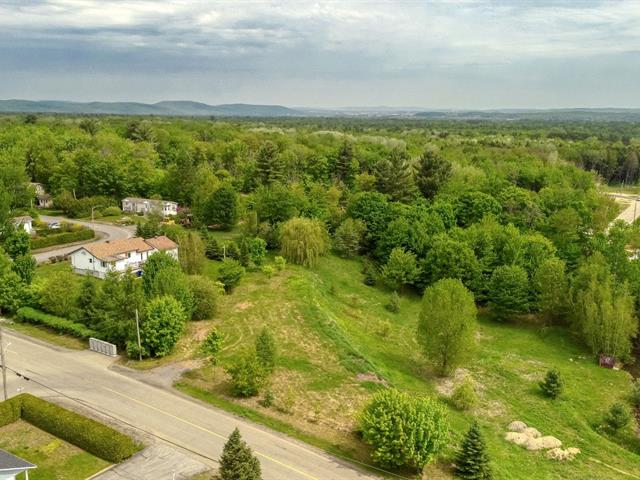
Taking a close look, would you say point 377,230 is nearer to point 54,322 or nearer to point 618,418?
point 618,418

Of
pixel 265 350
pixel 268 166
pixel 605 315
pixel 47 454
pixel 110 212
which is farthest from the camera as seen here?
pixel 268 166

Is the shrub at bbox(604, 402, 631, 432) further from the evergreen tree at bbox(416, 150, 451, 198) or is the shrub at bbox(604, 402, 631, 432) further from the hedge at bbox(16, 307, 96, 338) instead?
the evergreen tree at bbox(416, 150, 451, 198)

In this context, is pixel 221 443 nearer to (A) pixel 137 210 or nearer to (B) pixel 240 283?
(B) pixel 240 283

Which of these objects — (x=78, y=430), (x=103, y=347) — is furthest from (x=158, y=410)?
(x=103, y=347)

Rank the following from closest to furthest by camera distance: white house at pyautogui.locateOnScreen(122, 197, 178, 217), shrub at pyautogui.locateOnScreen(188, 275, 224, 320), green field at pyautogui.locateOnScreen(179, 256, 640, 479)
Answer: green field at pyautogui.locateOnScreen(179, 256, 640, 479) → shrub at pyautogui.locateOnScreen(188, 275, 224, 320) → white house at pyautogui.locateOnScreen(122, 197, 178, 217)

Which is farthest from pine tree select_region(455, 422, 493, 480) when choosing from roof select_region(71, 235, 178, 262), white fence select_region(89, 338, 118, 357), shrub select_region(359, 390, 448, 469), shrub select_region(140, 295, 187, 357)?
roof select_region(71, 235, 178, 262)

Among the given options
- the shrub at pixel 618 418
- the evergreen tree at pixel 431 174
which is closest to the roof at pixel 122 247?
the shrub at pixel 618 418

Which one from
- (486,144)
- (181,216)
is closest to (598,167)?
(486,144)
